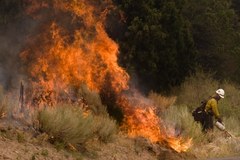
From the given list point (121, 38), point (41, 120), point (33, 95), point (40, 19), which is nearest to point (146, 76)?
point (121, 38)

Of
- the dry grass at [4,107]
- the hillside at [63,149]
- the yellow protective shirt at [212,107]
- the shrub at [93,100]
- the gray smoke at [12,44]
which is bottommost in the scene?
the gray smoke at [12,44]

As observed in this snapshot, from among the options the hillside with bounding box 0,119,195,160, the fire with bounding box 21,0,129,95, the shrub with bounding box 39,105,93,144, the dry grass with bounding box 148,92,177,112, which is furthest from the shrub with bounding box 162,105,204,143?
the shrub with bounding box 39,105,93,144

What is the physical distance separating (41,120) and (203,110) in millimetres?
6226

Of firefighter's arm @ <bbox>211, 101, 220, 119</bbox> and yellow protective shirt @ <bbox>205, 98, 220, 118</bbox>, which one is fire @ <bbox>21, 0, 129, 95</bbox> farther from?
firefighter's arm @ <bbox>211, 101, 220, 119</bbox>

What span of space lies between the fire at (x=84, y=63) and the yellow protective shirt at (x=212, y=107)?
166 centimetres

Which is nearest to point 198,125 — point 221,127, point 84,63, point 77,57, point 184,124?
point 184,124

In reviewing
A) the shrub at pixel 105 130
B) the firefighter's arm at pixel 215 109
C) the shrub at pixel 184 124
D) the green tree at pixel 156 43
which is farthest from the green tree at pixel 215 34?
the shrub at pixel 105 130

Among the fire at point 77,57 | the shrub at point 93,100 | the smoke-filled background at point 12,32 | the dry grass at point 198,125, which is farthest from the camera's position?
the smoke-filled background at point 12,32

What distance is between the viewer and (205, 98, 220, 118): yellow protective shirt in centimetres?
1539

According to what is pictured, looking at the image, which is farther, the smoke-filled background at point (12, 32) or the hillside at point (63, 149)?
the smoke-filled background at point (12, 32)

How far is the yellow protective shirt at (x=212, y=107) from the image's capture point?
15391 mm

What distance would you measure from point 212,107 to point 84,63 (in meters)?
3.80

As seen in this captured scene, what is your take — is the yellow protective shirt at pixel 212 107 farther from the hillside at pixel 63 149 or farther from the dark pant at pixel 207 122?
the hillside at pixel 63 149

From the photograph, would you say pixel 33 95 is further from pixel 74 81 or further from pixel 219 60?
pixel 219 60
